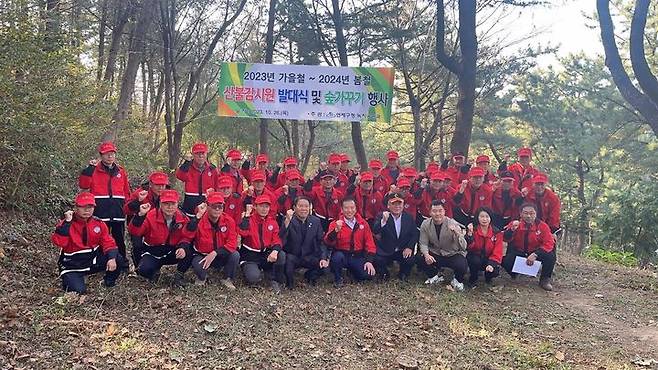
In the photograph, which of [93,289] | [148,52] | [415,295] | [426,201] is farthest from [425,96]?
[93,289]

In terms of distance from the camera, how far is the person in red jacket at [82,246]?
20.4 ft

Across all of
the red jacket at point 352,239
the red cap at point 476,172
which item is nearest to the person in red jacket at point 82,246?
the red jacket at point 352,239

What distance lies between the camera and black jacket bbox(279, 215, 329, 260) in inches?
295

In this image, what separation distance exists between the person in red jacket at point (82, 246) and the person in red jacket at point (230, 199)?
168 cm

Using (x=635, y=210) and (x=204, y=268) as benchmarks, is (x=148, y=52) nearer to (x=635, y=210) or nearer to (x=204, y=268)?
(x=204, y=268)

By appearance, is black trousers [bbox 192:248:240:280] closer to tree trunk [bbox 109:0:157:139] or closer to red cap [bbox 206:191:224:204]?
red cap [bbox 206:191:224:204]

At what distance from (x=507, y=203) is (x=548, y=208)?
61cm

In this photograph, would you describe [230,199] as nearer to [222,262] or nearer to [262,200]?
[262,200]

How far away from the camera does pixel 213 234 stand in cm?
701

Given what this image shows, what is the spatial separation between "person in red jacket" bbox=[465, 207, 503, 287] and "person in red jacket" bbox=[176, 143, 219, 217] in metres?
3.87

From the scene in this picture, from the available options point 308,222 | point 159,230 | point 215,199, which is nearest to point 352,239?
point 308,222

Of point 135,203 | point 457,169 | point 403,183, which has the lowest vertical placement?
point 135,203

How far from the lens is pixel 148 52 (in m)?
16.1

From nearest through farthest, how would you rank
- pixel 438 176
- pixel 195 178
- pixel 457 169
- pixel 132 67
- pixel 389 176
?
1. pixel 195 178
2. pixel 438 176
3. pixel 389 176
4. pixel 457 169
5. pixel 132 67
